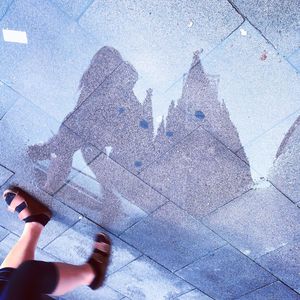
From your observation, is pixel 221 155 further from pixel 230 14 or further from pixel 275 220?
pixel 230 14

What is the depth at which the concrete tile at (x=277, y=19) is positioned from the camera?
5.78ft

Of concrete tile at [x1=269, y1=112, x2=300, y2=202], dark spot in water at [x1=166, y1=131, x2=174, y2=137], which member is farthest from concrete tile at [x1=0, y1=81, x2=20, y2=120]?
concrete tile at [x1=269, y1=112, x2=300, y2=202]

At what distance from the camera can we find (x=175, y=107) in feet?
7.41

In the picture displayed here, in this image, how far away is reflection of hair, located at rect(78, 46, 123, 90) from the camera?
204 cm

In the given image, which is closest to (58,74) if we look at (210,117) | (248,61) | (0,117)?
(0,117)

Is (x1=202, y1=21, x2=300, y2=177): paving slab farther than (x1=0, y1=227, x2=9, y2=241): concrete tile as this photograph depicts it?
No

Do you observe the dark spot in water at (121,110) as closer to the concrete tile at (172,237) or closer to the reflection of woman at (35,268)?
the concrete tile at (172,237)

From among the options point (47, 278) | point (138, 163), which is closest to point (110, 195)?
point (138, 163)

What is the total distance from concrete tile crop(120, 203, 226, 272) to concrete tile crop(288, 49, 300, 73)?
1.45 metres

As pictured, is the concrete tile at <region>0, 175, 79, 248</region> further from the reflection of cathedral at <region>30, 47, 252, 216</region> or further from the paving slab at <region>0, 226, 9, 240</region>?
the reflection of cathedral at <region>30, 47, 252, 216</region>

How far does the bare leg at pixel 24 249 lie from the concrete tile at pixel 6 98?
0.95 m

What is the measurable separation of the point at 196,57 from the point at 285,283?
2589 millimetres

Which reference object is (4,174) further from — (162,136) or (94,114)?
(162,136)

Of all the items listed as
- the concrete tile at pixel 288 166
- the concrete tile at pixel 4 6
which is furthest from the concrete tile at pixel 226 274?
the concrete tile at pixel 4 6
